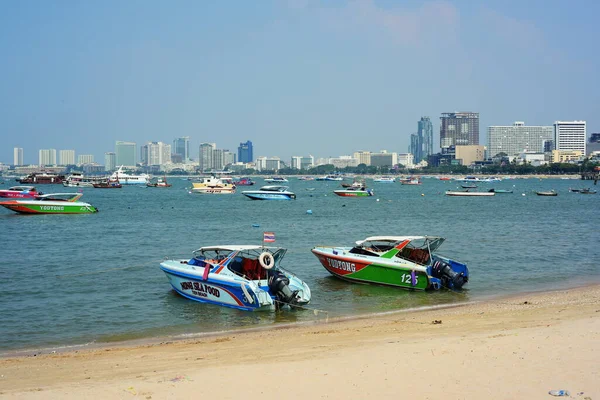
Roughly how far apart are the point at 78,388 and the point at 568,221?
52260 millimetres

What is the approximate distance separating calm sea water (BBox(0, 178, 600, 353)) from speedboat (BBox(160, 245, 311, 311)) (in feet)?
1.12

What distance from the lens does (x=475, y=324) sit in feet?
59.3

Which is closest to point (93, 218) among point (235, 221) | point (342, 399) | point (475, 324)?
point (235, 221)

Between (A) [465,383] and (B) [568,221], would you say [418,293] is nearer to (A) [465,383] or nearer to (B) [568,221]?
(A) [465,383]

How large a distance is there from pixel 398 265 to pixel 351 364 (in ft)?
39.7

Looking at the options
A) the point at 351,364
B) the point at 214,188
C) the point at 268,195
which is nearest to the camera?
the point at 351,364

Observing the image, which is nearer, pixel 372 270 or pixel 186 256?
pixel 372 270

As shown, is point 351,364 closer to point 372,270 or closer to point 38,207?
point 372,270

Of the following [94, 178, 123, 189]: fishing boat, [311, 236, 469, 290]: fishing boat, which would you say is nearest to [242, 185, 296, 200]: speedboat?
[94, 178, 123, 189]: fishing boat

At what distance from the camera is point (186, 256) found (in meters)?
34.3

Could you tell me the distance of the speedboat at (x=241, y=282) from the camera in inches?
832

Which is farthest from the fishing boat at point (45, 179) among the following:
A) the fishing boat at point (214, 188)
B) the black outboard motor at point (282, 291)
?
the black outboard motor at point (282, 291)

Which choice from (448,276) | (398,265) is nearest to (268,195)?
(398,265)

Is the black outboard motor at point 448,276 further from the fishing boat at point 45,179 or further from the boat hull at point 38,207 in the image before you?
the fishing boat at point 45,179
